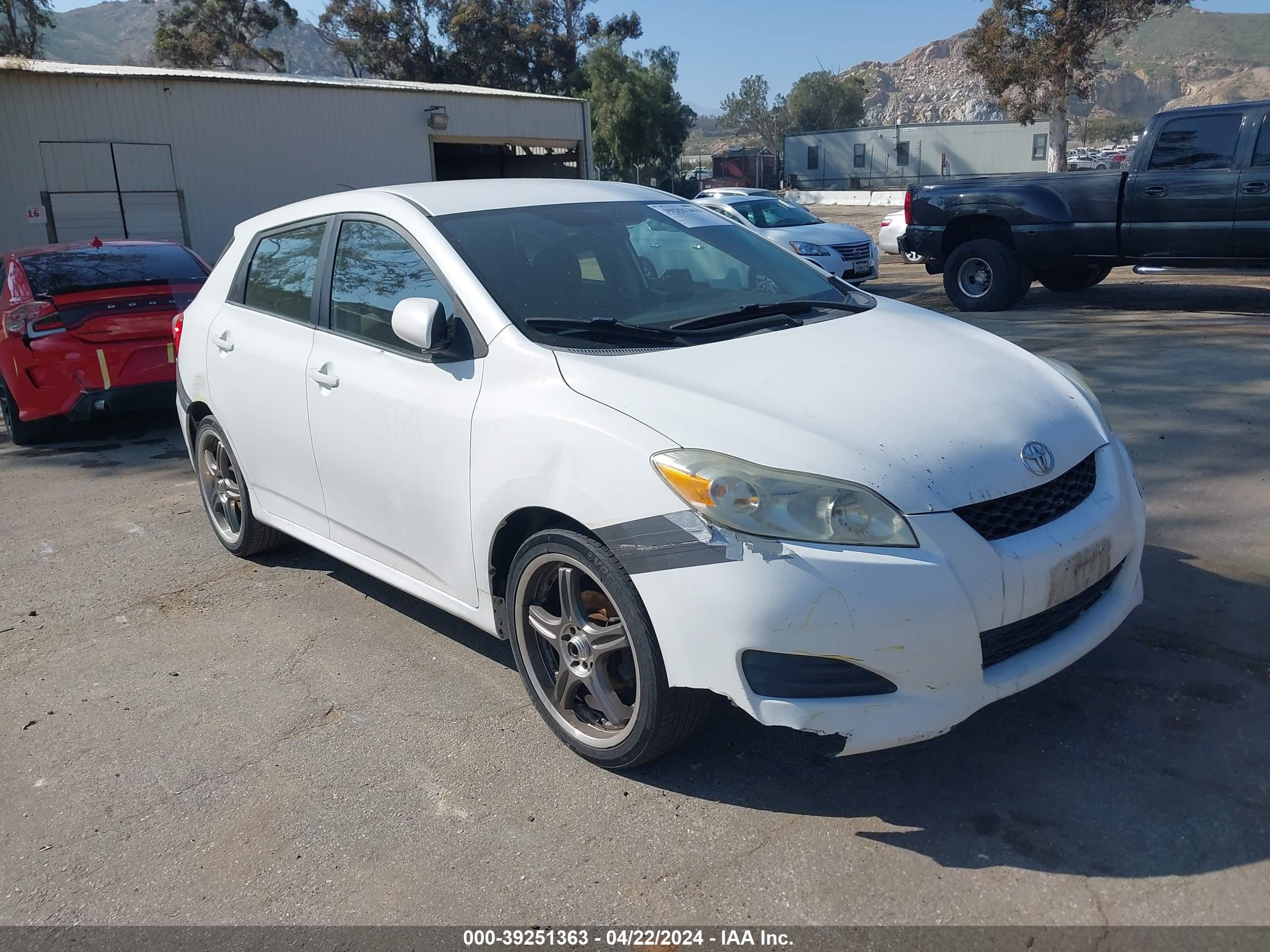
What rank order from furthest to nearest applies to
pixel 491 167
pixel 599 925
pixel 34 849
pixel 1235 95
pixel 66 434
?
pixel 1235 95 → pixel 491 167 → pixel 66 434 → pixel 34 849 → pixel 599 925

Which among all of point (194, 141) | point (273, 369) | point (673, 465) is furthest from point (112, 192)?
point (673, 465)

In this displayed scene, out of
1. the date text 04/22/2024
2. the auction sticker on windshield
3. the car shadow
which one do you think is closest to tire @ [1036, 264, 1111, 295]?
the auction sticker on windshield

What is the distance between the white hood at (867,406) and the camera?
9.30ft

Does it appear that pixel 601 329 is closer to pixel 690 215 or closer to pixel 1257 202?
pixel 690 215

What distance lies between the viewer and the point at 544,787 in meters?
3.21

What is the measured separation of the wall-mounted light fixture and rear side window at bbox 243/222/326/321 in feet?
55.1

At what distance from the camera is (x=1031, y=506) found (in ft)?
9.78

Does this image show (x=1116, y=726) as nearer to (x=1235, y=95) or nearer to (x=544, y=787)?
(x=544, y=787)

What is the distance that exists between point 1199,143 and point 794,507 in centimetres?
972

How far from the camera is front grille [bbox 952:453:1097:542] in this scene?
2.85 meters

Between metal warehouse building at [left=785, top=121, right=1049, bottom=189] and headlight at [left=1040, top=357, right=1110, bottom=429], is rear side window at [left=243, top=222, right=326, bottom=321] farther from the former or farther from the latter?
metal warehouse building at [left=785, top=121, right=1049, bottom=189]

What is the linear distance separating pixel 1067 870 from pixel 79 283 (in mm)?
7844

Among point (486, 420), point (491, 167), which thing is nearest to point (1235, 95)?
point (491, 167)

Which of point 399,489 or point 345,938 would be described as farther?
point 399,489
